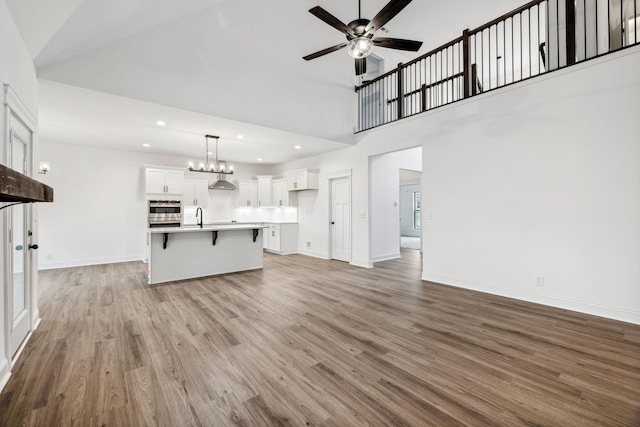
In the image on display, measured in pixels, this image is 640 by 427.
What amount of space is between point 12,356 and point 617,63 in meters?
6.70

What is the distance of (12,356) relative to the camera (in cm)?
229

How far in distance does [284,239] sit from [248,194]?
6.70ft

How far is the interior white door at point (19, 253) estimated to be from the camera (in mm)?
2410

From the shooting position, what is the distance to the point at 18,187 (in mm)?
822

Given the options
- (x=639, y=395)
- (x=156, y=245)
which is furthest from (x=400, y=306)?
(x=156, y=245)

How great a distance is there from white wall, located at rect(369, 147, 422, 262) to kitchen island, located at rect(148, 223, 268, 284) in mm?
2725

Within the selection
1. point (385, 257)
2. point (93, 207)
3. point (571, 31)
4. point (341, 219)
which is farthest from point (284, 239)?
point (571, 31)

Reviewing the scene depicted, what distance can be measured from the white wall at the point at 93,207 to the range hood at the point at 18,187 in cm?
668

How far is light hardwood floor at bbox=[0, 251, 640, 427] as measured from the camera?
1.72m

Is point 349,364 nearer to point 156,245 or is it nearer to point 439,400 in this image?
point 439,400

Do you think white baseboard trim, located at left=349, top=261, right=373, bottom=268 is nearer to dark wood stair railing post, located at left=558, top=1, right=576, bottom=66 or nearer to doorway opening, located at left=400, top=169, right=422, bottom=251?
dark wood stair railing post, located at left=558, top=1, right=576, bottom=66

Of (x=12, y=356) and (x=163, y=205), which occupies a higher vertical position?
(x=163, y=205)

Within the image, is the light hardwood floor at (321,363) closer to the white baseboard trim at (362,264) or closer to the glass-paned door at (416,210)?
the white baseboard trim at (362,264)

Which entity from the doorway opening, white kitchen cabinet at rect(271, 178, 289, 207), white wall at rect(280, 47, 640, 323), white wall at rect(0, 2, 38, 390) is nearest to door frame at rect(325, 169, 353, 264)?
white kitchen cabinet at rect(271, 178, 289, 207)
